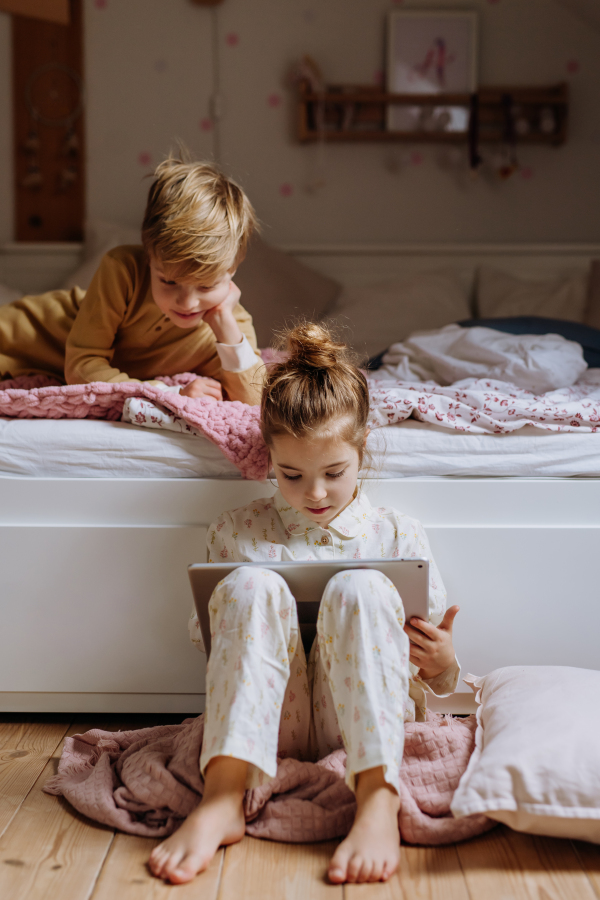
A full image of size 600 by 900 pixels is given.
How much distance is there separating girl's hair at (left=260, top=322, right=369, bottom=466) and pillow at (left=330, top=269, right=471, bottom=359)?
103 centimetres

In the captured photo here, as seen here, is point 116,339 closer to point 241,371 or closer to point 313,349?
point 241,371

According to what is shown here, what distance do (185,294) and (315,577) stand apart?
57 centimetres

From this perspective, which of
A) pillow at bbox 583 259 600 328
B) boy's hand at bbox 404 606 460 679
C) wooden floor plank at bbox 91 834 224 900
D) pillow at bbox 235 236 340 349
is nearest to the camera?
wooden floor plank at bbox 91 834 224 900

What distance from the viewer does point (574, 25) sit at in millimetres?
2418

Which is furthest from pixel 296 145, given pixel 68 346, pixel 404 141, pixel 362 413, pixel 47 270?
pixel 362 413

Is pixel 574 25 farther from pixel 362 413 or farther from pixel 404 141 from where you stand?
pixel 362 413

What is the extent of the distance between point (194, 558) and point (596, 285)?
1459 mm

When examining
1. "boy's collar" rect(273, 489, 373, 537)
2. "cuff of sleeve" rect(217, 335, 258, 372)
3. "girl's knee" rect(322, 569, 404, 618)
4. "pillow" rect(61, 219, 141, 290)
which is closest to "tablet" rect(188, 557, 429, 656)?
"girl's knee" rect(322, 569, 404, 618)

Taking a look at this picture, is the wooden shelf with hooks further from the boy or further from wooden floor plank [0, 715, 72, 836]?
wooden floor plank [0, 715, 72, 836]

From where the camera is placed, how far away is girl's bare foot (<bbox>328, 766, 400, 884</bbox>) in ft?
2.76

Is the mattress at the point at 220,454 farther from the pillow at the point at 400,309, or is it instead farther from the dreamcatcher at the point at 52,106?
the dreamcatcher at the point at 52,106

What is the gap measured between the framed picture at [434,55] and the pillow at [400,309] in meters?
0.55

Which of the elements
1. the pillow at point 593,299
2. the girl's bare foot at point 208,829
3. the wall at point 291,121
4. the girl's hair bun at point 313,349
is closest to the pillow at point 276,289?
the wall at point 291,121

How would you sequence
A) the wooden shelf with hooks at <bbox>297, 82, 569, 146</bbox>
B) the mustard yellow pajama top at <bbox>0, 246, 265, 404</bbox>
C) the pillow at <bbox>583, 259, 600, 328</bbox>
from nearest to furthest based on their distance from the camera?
the mustard yellow pajama top at <bbox>0, 246, 265, 404</bbox>, the pillow at <bbox>583, 259, 600, 328</bbox>, the wooden shelf with hooks at <bbox>297, 82, 569, 146</bbox>
